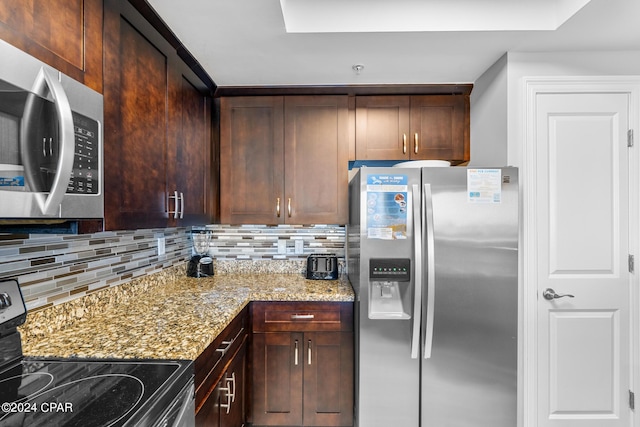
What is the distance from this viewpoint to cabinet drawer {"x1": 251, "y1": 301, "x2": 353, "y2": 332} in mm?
1910

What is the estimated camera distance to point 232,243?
251 centimetres

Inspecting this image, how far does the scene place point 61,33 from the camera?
3.03ft

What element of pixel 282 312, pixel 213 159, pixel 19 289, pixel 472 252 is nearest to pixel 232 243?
pixel 213 159

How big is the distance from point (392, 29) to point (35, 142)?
1.51 m

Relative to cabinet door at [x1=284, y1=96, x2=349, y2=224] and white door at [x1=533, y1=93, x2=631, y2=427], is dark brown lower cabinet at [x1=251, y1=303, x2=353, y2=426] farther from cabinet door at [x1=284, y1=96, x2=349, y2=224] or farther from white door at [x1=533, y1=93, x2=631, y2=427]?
white door at [x1=533, y1=93, x2=631, y2=427]

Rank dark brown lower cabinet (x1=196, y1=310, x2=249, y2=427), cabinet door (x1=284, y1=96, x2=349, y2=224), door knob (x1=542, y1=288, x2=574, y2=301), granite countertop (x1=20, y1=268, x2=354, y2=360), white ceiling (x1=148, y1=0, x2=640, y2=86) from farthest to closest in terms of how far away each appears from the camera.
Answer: cabinet door (x1=284, y1=96, x2=349, y2=224), door knob (x1=542, y1=288, x2=574, y2=301), white ceiling (x1=148, y1=0, x2=640, y2=86), dark brown lower cabinet (x1=196, y1=310, x2=249, y2=427), granite countertop (x1=20, y1=268, x2=354, y2=360)

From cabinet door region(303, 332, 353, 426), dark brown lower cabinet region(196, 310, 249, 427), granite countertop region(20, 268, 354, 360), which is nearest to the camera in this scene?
granite countertop region(20, 268, 354, 360)

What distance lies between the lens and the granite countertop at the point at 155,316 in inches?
43.2

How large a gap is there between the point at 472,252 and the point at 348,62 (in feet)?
4.20

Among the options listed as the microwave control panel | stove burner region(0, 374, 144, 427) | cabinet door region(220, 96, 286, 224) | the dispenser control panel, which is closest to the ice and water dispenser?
the dispenser control panel

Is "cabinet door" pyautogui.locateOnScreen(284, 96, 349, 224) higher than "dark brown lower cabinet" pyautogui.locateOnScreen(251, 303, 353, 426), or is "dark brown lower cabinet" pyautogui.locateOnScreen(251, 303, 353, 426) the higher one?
"cabinet door" pyautogui.locateOnScreen(284, 96, 349, 224)

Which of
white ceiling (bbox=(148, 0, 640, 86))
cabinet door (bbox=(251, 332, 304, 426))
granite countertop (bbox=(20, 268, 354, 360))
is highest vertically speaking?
white ceiling (bbox=(148, 0, 640, 86))

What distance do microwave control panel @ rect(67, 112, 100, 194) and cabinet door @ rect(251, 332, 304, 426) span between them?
1306 mm

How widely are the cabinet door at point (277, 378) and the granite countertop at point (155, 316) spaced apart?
0.26 meters
